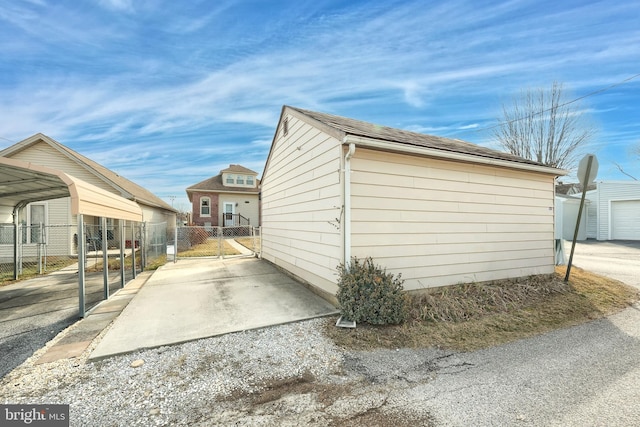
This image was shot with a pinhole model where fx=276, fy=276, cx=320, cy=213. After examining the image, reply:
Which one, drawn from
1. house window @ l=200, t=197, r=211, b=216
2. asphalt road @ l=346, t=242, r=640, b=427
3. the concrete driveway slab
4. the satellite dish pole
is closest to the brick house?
house window @ l=200, t=197, r=211, b=216

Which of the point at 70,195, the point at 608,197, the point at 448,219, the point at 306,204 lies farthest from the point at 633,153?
the point at 70,195

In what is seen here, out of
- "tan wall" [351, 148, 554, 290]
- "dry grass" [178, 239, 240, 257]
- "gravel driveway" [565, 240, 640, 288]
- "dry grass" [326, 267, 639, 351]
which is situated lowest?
"gravel driveway" [565, 240, 640, 288]

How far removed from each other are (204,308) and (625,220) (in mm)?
23773

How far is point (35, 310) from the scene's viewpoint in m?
5.12

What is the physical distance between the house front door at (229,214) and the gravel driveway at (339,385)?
21340mm

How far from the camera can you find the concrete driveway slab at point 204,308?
379cm

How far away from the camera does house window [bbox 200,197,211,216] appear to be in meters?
23.9

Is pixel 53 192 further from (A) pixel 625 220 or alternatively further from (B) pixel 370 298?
(A) pixel 625 220

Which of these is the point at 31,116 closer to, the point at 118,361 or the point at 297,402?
the point at 118,361

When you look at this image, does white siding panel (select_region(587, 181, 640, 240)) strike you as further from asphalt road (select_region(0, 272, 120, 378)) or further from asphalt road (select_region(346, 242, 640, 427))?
asphalt road (select_region(0, 272, 120, 378))

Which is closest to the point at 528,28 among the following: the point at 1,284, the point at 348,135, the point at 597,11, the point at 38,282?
the point at 597,11

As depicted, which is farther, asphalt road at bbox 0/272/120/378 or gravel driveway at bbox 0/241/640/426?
asphalt road at bbox 0/272/120/378

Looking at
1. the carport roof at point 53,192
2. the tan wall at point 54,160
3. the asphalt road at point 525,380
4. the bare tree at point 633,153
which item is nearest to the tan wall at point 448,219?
the asphalt road at point 525,380

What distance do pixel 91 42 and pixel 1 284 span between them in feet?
22.8
